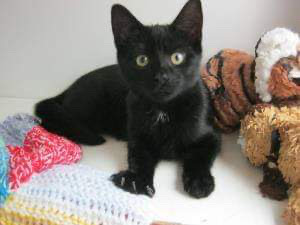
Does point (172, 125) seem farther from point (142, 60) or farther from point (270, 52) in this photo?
point (270, 52)

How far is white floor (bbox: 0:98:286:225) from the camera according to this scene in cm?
90

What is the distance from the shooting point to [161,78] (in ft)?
3.28

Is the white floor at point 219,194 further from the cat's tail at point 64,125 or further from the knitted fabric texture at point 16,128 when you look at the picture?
the knitted fabric texture at point 16,128

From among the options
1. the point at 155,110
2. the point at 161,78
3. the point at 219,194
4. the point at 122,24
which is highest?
the point at 122,24

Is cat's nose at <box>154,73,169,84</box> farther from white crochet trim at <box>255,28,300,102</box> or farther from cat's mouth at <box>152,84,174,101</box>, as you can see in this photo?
white crochet trim at <box>255,28,300,102</box>

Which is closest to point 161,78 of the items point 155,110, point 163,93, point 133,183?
point 163,93

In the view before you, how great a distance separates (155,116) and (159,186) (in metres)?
0.22

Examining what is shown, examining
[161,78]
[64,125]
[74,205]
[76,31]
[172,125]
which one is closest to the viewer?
[74,205]

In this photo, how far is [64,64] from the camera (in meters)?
1.57

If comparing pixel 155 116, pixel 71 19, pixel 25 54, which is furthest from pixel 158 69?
pixel 25 54

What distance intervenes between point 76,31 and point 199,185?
84 centimetres

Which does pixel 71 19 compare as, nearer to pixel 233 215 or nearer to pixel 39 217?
pixel 39 217

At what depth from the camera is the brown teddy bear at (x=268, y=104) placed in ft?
3.12

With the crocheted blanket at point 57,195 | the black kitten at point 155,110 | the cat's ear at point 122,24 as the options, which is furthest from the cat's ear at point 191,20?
the crocheted blanket at point 57,195
